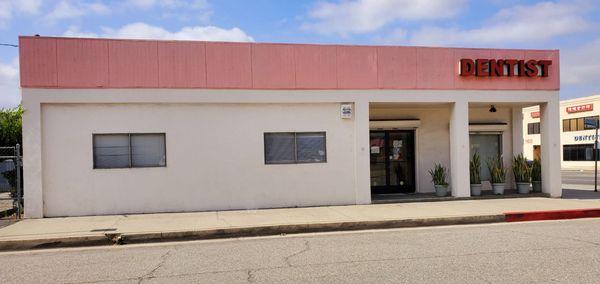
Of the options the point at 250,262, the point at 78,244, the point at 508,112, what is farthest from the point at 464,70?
the point at 78,244

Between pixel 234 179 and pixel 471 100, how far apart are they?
7.03 meters

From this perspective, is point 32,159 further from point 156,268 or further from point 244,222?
point 156,268

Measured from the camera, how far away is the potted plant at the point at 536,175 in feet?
52.6

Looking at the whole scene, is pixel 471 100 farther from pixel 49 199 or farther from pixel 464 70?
pixel 49 199

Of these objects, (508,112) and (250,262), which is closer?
(250,262)

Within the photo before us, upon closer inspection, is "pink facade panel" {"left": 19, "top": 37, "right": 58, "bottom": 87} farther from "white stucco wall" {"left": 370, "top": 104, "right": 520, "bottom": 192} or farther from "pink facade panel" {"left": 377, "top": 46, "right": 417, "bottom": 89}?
"white stucco wall" {"left": 370, "top": 104, "right": 520, "bottom": 192}

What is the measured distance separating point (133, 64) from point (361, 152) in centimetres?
625

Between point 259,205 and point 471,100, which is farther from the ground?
point 471,100

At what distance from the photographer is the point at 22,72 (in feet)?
39.8

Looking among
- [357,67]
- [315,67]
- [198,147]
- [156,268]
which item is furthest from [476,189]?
[156,268]

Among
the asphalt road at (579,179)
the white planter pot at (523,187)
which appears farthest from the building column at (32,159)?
the asphalt road at (579,179)

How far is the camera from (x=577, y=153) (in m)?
46.8

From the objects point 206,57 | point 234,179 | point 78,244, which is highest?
point 206,57

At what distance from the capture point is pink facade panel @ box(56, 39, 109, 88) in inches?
485
